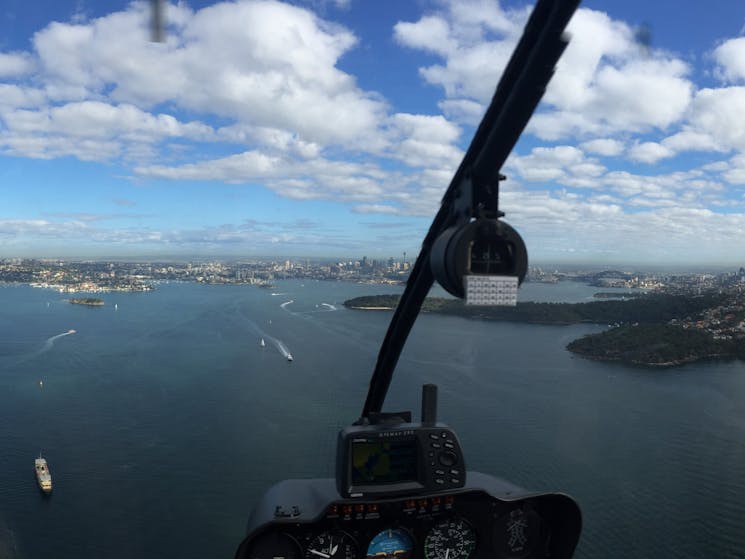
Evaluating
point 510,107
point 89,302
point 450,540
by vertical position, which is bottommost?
point 89,302

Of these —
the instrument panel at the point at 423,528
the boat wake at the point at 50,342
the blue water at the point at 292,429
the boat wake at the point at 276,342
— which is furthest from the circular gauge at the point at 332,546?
the boat wake at the point at 50,342

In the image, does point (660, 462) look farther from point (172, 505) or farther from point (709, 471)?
point (172, 505)

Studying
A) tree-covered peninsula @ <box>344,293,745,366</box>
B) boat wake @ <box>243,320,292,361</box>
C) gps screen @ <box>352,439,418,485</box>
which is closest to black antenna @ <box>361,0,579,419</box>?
gps screen @ <box>352,439,418,485</box>

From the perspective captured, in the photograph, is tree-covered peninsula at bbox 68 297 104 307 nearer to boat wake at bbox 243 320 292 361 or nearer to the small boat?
boat wake at bbox 243 320 292 361

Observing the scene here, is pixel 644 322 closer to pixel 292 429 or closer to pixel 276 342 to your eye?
pixel 276 342

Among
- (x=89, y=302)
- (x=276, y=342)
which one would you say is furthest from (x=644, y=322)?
(x=89, y=302)

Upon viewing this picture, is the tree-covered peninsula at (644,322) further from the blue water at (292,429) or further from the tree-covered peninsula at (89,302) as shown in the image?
the tree-covered peninsula at (89,302)
